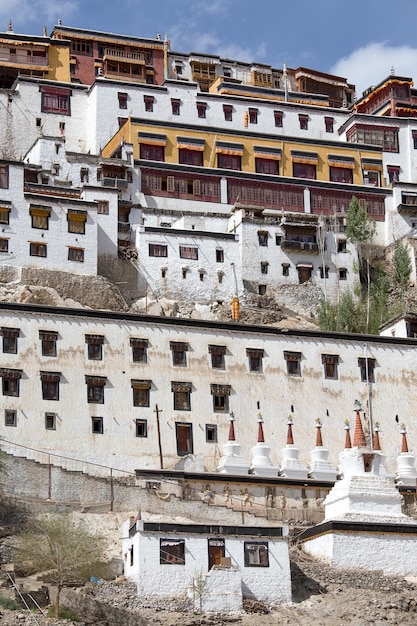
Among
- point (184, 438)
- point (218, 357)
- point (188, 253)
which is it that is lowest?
point (184, 438)

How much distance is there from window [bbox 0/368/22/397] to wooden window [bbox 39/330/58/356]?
1634 mm

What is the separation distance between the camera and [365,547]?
160ft

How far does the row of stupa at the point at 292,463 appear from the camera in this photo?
5509 cm

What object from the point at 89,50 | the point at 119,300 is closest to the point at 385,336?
the point at 119,300

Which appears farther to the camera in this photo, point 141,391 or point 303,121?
point 303,121

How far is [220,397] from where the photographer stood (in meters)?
58.7

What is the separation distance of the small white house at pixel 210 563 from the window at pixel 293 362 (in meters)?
14.8

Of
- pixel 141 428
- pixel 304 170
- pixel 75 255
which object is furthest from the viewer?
pixel 304 170

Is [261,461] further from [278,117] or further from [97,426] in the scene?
[278,117]

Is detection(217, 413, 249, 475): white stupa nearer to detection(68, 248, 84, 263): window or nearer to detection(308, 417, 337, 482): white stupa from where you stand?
detection(308, 417, 337, 482): white stupa

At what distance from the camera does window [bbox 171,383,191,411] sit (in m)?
57.9

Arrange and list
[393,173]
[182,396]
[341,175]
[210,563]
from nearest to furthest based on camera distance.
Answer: [210,563]
[182,396]
[341,175]
[393,173]

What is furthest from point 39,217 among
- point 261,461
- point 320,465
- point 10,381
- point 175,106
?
point 320,465

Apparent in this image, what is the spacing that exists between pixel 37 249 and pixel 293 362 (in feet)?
55.6
